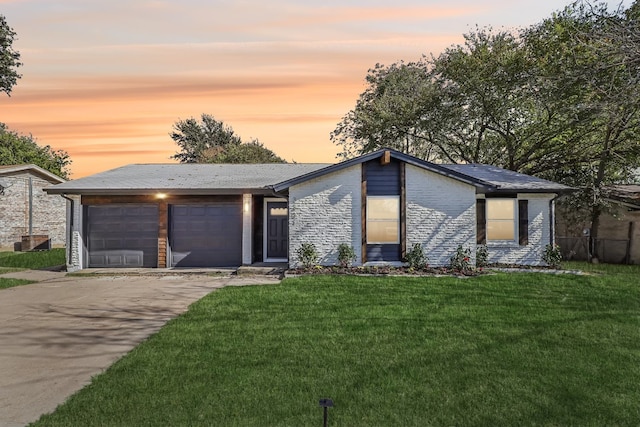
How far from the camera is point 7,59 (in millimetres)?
23047

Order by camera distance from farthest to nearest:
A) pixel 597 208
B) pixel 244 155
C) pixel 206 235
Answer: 1. pixel 244 155
2. pixel 597 208
3. pixel 206 235

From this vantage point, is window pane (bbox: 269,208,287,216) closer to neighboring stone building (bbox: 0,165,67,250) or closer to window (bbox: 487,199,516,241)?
window (bbox: 487,199,516,241)

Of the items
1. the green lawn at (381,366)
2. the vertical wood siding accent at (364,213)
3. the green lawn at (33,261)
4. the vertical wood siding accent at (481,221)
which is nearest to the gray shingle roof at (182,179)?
the vertical wood siding accent at (364,213)

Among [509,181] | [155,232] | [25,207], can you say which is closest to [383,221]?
[509,181]

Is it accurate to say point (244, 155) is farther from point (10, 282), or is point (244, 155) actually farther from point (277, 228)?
point (10, 282)

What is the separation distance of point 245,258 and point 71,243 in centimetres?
618

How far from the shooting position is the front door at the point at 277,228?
1766 centimetres

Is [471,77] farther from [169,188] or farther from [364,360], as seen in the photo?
[364,360]

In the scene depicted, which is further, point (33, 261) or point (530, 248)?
point (33, 261)

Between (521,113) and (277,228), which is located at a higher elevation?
(521,113)

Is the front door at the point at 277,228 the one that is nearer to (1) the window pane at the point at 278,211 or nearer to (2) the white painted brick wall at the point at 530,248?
(1) the window pane at the point at 278,211

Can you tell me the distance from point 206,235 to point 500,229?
10732 mm

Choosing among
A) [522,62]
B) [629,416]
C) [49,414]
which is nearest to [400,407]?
[629,416]

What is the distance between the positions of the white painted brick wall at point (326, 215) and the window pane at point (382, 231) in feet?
1.71
